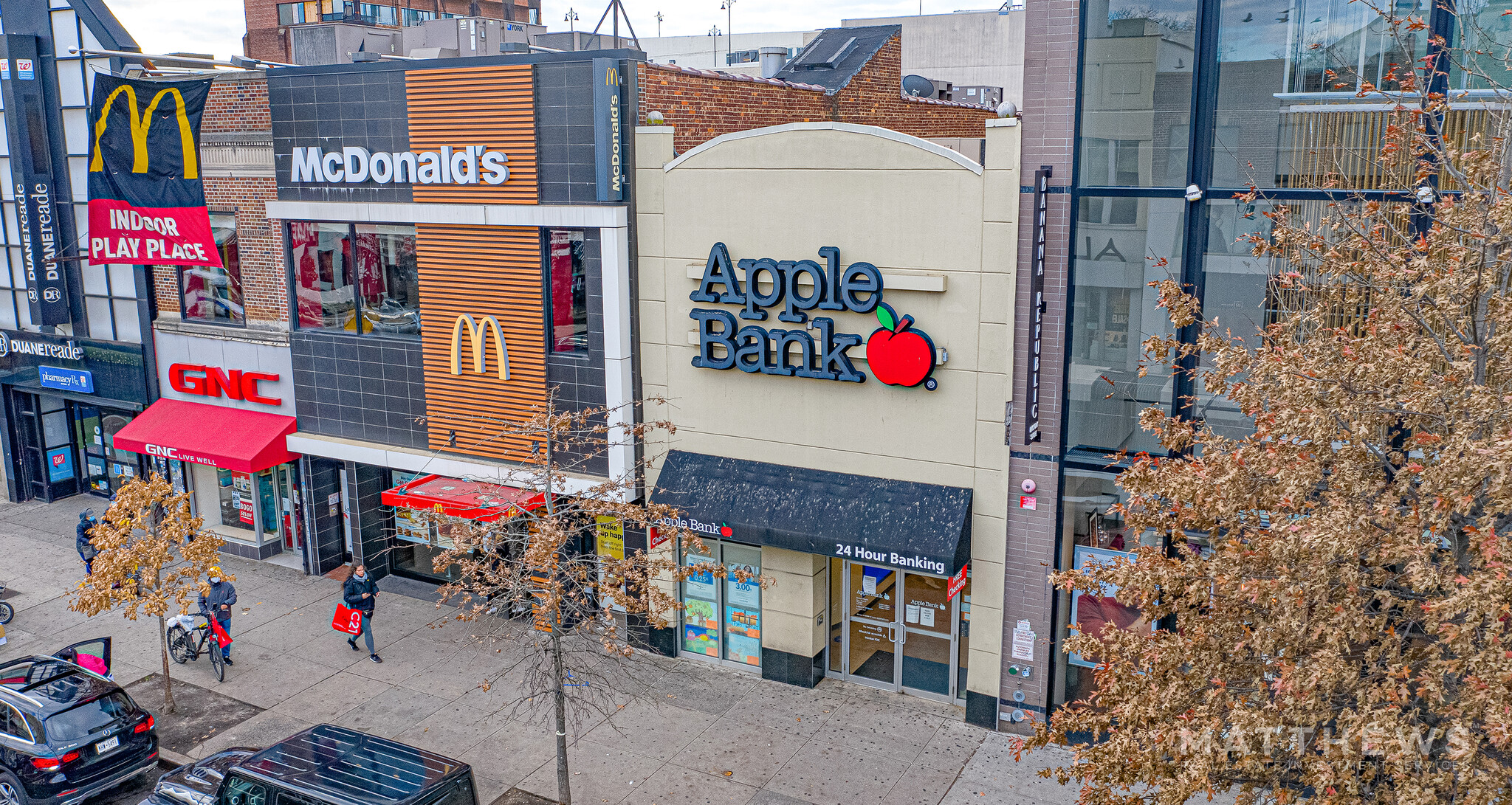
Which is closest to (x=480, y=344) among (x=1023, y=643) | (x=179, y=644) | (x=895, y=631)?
(x=179, y=644)

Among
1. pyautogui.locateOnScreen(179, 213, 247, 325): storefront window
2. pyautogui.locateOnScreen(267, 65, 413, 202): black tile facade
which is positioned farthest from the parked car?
pyautogui.locateOnScreen(179, 213, 247, 325): storefront window

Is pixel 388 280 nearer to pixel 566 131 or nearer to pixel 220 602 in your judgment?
pixel 566 131

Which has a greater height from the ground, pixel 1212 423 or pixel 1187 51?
pixel 1187 51

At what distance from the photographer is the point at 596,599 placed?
1939cm

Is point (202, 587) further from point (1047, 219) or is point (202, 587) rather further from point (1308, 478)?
point (1308, 478)

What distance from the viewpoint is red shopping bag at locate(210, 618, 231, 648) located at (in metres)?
18.6

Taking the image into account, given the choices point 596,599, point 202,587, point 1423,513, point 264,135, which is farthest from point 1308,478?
point 264,135

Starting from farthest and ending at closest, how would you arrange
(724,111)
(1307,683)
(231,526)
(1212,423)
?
1. (231,526)
2. (724,111)
3. (1212,423)
4. (1307,683)

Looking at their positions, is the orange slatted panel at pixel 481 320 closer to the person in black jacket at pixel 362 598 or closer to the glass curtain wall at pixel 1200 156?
the person in black jacket at pixel 362 598

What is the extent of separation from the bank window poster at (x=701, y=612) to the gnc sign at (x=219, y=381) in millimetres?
9768

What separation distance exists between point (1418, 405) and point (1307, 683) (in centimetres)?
238

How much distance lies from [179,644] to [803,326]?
1240 centimetres

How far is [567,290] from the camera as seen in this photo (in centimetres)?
1884

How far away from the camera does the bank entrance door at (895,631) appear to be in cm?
1772
